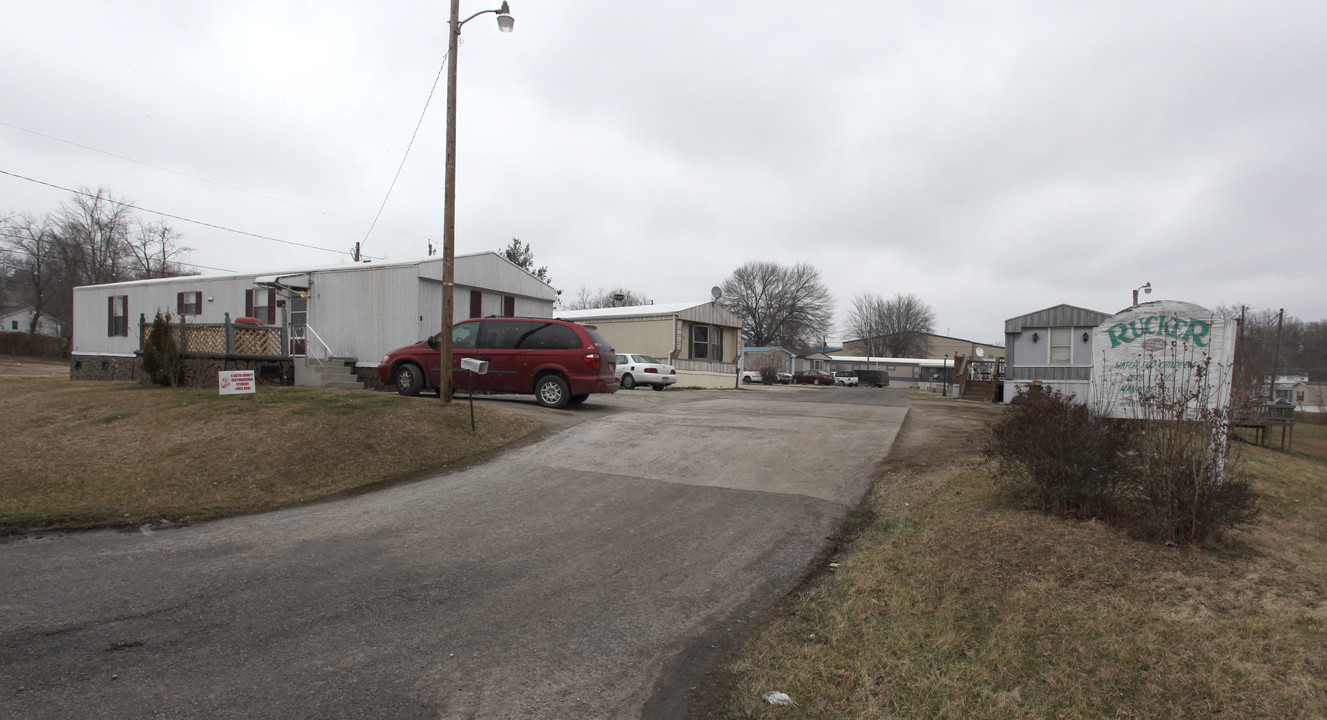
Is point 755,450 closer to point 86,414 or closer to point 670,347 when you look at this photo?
point 86,414

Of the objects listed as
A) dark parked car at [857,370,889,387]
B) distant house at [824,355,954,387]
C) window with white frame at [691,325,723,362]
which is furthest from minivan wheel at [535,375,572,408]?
distant house at [824,355,954,387]

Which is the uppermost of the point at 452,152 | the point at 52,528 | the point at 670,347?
the point at 452,152

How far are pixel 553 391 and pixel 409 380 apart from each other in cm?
296

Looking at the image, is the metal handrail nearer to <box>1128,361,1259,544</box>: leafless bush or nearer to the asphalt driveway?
the asphalt driveway

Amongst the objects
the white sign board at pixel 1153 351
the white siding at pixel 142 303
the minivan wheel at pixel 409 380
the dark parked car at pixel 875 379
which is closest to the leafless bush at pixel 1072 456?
the white sign board at pixel 1153 351

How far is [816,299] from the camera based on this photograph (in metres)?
64.4

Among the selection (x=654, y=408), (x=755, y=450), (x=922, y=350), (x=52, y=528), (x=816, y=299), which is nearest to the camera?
(x=52, y=528)

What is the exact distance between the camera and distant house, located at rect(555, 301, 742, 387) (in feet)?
88.4

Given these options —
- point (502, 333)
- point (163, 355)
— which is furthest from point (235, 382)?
point (502, 333)

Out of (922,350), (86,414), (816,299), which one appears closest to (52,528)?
(86,414)

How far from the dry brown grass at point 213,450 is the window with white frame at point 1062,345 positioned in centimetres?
2059

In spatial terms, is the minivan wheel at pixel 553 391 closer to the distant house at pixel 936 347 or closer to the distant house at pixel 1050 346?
the distant house at pixel 1050 346

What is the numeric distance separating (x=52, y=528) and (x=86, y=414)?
6.12 m

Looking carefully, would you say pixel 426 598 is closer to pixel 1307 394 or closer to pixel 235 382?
pixel 235 382
